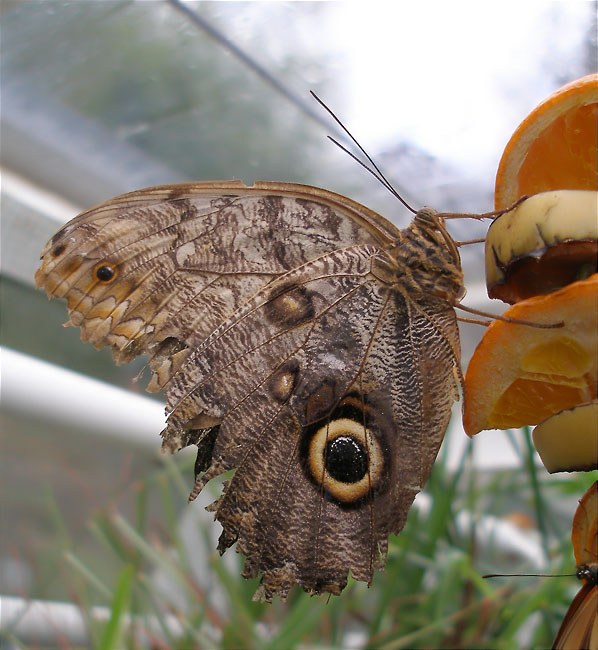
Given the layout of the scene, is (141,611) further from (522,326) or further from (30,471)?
(522,326)

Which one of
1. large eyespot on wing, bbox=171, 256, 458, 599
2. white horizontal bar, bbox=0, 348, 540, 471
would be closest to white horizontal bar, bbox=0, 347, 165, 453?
white horizontal bar, bbox=0, 348, 540, 471

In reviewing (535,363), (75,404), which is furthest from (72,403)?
(535,363)

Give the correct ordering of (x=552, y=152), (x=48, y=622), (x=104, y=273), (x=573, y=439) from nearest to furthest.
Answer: (x=573, y=439) < (x=552, y=152) < (x=104, y=273) < (x=48, y=622)

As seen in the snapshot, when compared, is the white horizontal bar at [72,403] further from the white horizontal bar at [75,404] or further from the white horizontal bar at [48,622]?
the white horizontal bar at [48,622]

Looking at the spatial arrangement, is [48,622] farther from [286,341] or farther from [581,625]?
[581,625]

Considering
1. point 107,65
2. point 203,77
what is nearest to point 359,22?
point 203,77

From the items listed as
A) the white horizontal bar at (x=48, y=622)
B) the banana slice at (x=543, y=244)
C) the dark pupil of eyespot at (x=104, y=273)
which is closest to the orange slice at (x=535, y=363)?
the banana slice at (x=543, y=244)

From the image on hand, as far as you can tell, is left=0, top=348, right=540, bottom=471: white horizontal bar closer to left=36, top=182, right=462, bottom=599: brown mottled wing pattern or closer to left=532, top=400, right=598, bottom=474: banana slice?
left=36, top=182, right=462, bottom=599: brown mottled wing pattern
